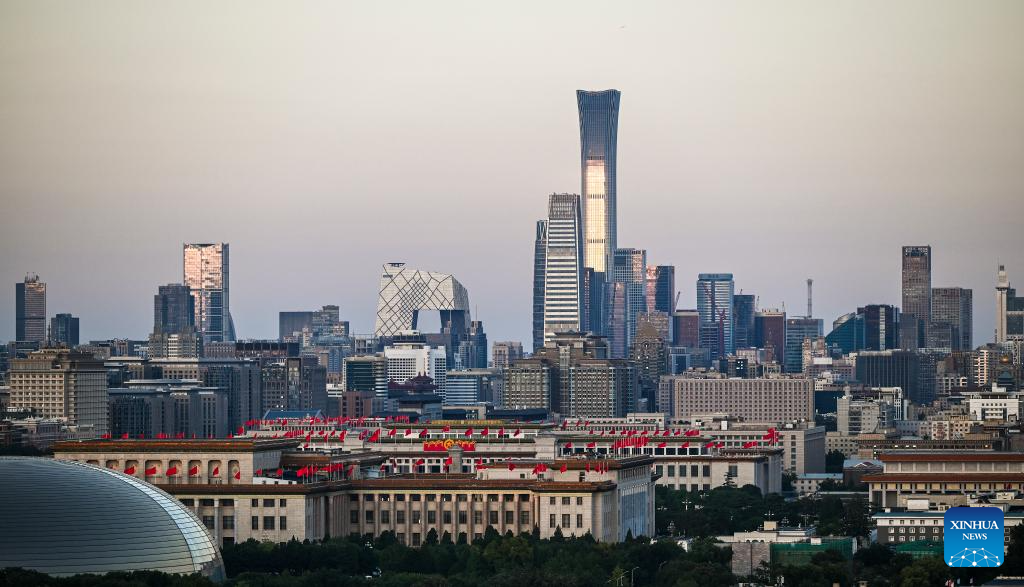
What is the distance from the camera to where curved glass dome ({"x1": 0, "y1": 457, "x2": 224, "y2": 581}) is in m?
136

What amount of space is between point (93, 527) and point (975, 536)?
6910 cm

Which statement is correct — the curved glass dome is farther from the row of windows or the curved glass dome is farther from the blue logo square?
the blue logo square

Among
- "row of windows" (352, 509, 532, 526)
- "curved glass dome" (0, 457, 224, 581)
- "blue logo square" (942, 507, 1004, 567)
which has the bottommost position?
"row of windows" (352, 509, 532, 526)

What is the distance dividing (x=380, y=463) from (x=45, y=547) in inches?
2525

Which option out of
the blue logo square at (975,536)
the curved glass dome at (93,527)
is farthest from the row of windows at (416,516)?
the blue logo square at (975,536)

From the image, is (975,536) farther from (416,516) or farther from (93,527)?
(416,516)

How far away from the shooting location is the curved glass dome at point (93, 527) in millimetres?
136500

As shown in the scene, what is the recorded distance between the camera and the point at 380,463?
199250 millimetres

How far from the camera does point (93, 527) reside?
139250mm

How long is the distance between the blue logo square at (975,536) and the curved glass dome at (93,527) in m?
63.8

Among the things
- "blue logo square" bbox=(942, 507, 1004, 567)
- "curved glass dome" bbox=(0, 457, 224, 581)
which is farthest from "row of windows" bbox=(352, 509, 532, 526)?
"blue logo square" bbox=(942, 507, 1004, 567)

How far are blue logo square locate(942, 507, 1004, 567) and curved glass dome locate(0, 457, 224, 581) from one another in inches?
2512

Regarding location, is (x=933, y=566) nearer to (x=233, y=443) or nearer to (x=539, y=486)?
(x=539, y=486)

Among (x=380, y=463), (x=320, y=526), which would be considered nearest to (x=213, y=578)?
(x=320, y=526)
